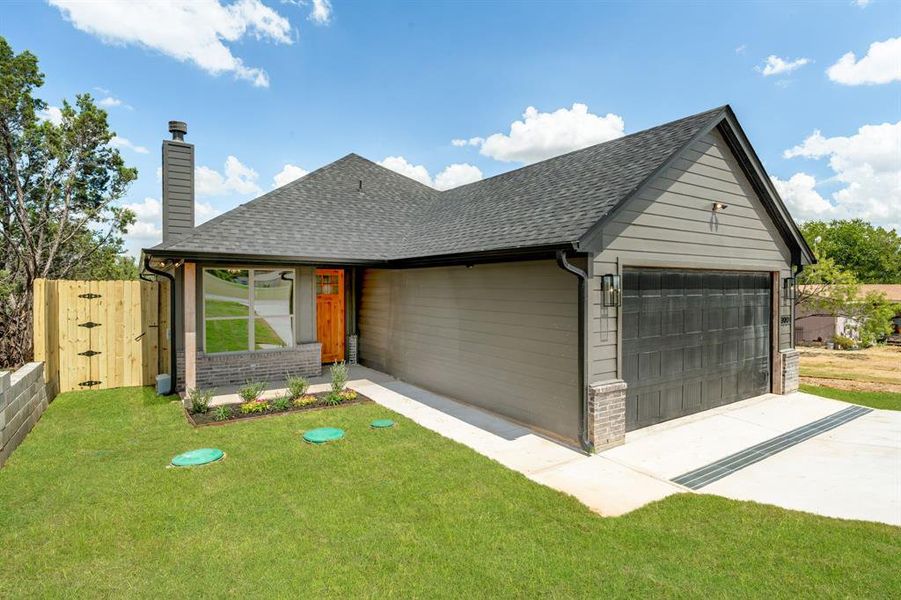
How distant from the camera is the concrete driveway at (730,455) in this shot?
464 cm

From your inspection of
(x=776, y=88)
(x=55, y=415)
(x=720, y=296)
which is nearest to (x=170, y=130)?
(x=55, y=415)

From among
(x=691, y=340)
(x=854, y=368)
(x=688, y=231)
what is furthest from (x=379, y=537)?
(x=854, y=368)

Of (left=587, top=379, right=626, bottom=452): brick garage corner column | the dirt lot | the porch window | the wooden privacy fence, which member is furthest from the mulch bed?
the dirt lot

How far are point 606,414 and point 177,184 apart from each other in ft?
A: 31.4

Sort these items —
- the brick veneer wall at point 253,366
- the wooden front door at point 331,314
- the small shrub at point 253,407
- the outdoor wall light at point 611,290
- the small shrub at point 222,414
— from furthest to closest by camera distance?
the wooden front door at point 331,314, the brick veneer wall at point 253,366, the small shrub at point 253,407, the small shrub at point 222,414, the outdoor wall light at point 611,290

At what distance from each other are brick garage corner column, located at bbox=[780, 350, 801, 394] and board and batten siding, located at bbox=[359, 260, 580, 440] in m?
5.85

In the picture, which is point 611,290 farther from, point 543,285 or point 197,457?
point 197,457

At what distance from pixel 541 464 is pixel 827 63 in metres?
11.8

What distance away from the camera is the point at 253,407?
24.8 feet

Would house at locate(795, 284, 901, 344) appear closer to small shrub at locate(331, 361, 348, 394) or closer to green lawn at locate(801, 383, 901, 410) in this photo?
green lawn at locate(801, 383, 901, 410)

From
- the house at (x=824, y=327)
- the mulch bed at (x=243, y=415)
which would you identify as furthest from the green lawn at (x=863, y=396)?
the house at (x=824, y=327)

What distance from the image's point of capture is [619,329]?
6266 mm

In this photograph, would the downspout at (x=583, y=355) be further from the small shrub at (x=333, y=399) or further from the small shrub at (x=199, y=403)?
the small shrub at (x=199, y=403)

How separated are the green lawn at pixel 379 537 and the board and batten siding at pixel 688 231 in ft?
7.67
